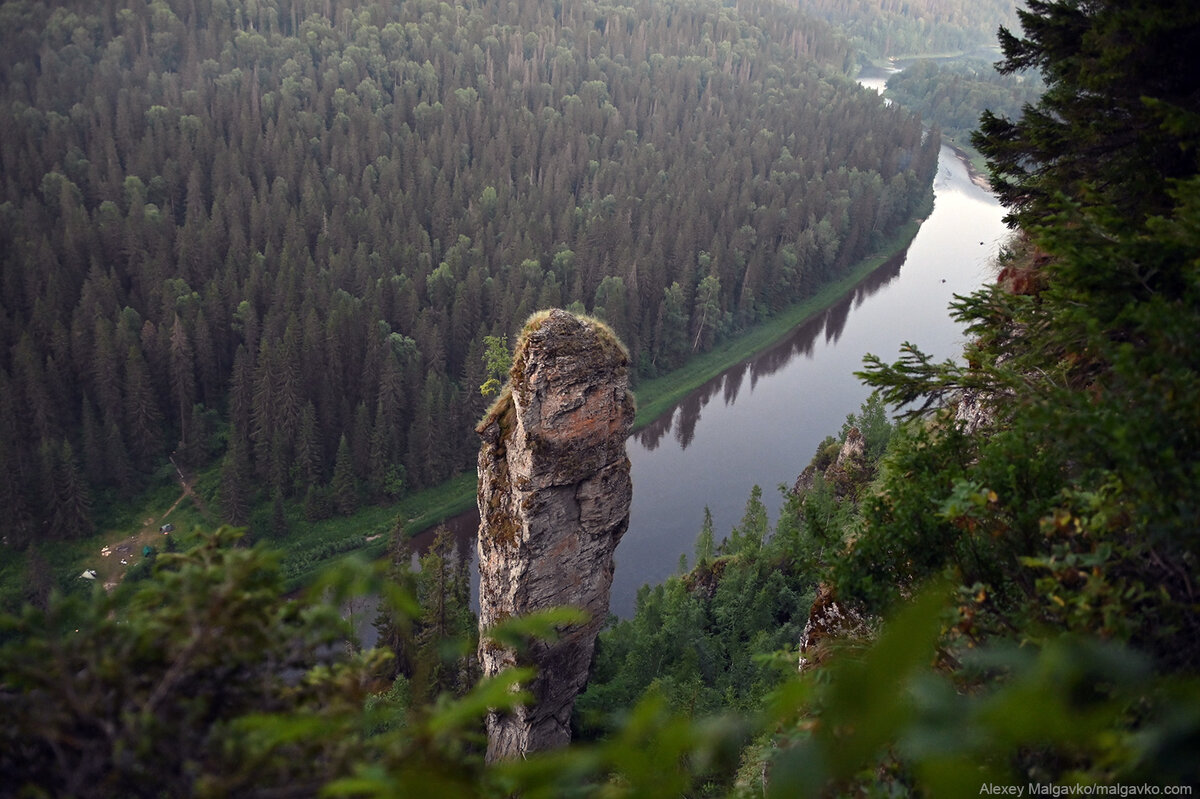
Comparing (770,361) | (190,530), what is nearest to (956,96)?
(770,361)

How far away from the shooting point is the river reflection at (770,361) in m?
54.7

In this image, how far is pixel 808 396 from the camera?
191ft

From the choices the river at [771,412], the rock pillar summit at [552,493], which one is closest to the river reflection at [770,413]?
the river at [771,412]

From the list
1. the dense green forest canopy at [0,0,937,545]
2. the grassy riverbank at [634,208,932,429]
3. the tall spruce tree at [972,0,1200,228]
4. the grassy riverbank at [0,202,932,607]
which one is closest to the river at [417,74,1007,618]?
the grassy riverbank at [634,208,932,429]

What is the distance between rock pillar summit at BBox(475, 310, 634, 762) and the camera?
739 inches

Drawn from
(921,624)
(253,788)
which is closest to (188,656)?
(253,788)

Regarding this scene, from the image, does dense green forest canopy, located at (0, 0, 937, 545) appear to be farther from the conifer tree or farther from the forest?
the forest

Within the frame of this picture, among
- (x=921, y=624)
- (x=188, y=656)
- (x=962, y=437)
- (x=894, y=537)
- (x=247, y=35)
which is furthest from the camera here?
(x=247, y=35)

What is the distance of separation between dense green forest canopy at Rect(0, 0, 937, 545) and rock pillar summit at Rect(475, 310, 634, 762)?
25.4 m

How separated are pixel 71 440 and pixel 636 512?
106 feet

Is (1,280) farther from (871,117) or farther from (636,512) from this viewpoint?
(871,117)

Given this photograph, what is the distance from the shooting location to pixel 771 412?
185 feet

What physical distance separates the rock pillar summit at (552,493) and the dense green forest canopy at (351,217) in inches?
1001

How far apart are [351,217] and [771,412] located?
39.0 meters
